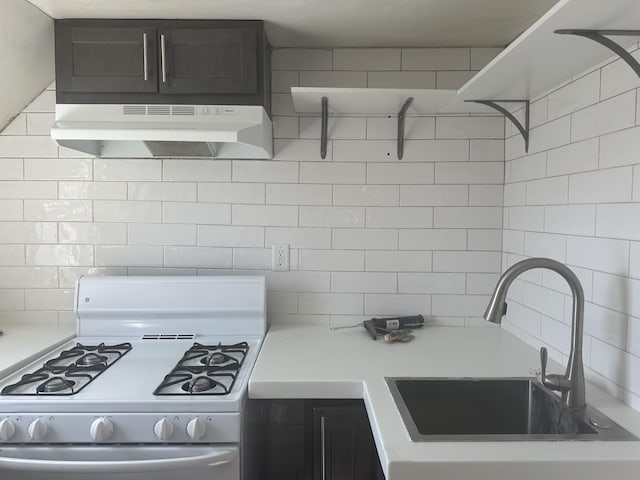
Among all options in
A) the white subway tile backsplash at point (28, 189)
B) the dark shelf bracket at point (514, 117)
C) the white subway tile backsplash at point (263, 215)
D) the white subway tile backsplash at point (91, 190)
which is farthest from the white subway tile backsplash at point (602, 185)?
the white subway tile backsplash at point (28, 189)

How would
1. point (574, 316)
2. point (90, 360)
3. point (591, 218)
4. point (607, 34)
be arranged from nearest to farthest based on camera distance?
point (607, 34) → point (574, 316) → point (591, 218) → point (90, 360)

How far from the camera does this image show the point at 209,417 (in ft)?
4.18

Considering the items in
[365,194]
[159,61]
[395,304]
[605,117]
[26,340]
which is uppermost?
[159,61]

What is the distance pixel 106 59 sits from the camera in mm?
1651

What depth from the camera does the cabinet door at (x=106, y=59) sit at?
5.38 ft

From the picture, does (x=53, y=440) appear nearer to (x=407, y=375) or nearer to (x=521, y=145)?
(x=407, y=375)

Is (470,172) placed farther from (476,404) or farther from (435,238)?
(476,404)

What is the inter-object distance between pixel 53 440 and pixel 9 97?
4.43ft

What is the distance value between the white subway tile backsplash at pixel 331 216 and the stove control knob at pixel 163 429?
0.98m

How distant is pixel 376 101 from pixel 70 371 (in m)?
1.40

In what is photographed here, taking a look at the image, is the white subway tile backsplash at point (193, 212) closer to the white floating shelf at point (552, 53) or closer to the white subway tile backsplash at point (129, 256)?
the white subway tile backsplash at point (129, 256)

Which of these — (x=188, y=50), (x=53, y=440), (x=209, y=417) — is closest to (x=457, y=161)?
(x=188, y=50)

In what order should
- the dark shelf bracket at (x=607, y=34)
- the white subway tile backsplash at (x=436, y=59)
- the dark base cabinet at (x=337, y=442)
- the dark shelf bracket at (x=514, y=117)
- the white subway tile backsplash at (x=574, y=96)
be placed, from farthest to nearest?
the white subway tile backsplash at (x=436, y=59)
the dark shelf bracket at (x=514, y=117)
the dark base cabinet at (x=337, y=442)
the white subway tile backsplash at (x=574, y=96)
the dark shelf bracket at (x=607, y=34)

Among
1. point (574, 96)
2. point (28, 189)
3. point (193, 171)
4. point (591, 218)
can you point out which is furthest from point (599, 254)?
point (28, 189)
